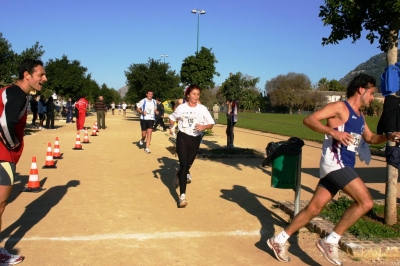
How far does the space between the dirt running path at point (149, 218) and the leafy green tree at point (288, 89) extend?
11661 cm

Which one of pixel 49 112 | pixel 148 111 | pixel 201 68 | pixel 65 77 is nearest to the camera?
pixel 148 111

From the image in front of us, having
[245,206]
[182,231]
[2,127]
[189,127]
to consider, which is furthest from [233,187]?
[2,127]

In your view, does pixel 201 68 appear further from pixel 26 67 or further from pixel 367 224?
pixel 26 67

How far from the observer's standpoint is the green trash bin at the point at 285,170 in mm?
5203

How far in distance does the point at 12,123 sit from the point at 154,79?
35.1 metres

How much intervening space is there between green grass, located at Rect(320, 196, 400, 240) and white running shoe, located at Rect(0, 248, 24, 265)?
3901 mm

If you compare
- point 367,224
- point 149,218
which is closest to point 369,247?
point 367,224

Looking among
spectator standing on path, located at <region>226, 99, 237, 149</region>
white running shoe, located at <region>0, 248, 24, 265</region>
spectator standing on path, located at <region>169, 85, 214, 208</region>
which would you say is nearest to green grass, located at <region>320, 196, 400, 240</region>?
spectator standing on path, located at <region>169, 85, 214, 208</region>

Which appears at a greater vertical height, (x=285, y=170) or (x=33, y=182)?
(x=285, y=170)

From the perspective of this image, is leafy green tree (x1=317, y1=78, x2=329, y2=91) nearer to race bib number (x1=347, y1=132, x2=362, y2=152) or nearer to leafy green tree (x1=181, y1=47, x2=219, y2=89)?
leafy green tree (x1=181, y1=47, x2=219, y2=89)

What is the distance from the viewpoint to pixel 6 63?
2095 cm

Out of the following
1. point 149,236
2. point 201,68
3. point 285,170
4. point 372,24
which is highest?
point 201,68

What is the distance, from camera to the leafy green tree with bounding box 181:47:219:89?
29203 mm

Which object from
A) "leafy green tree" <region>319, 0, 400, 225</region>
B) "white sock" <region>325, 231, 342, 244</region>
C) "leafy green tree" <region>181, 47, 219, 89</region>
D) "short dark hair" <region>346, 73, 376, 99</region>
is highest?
"leafy green tree" <region>181, 47, 219, 89</region>
